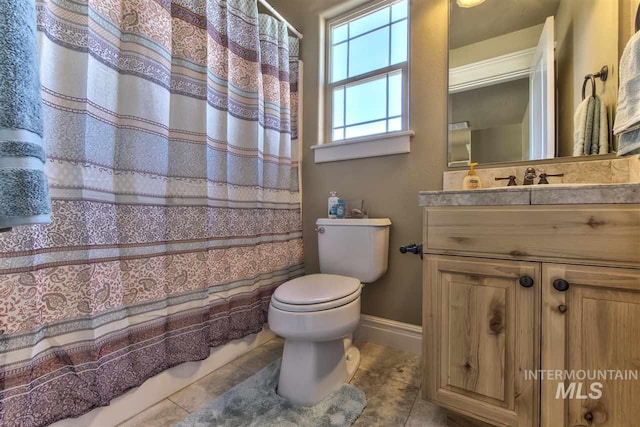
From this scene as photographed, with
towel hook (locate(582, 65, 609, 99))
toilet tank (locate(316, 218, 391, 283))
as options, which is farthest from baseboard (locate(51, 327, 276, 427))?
towel hook (locate(582, 65, 609, 99))

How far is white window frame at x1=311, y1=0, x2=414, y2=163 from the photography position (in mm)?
1496

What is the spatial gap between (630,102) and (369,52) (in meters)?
1.30

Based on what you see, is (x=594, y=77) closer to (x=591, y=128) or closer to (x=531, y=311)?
(x=591, y=128)

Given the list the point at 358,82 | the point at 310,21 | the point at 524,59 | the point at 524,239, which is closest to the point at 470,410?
the point at 524,239

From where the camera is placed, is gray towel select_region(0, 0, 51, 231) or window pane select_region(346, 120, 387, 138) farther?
window pane select_region(346, 120, 387, 138)

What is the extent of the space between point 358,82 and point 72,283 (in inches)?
68.4

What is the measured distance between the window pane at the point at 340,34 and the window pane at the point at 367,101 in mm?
341

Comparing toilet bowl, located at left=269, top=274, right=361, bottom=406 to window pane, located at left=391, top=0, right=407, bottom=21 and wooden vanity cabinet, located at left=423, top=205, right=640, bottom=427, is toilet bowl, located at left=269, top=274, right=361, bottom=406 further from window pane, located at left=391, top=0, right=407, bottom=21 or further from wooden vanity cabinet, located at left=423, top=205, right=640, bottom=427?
window pane, located at left=391, top=0, right=407, bottom=21

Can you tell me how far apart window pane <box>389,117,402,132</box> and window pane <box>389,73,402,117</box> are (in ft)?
0.12

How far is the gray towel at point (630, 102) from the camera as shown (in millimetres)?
785

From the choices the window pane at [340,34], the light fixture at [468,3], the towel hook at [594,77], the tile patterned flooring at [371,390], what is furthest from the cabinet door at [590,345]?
the window pane at [340,34]

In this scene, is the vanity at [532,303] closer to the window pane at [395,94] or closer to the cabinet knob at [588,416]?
the cabinet knob at [588,416]

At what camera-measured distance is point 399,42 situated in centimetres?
161

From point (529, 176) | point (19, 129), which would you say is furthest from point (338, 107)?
point (19, 129)
